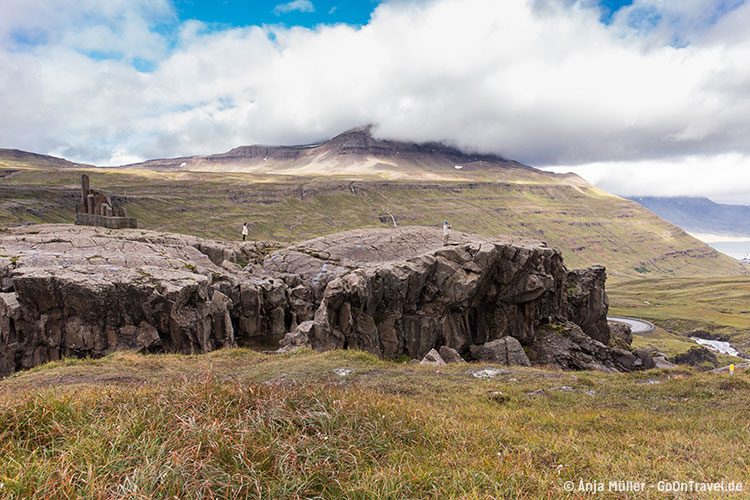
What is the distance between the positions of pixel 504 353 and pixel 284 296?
20.8 metres

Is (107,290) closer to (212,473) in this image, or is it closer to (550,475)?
(212,473)

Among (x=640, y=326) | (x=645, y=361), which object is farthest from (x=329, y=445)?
(x=640, y=326)

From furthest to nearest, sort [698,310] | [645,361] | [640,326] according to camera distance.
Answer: [698,310], [640,326], [645,361]

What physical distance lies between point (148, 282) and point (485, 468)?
89.4ft

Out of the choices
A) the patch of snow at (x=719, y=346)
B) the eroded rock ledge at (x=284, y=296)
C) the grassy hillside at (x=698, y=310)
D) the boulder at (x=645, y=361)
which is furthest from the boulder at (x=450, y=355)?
the grassy hillside at (x=698, y=310)

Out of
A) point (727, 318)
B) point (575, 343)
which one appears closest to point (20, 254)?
point (575, 343)

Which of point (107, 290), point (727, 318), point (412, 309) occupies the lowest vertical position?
point (727, 318)

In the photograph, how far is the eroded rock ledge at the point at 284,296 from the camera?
2773cm

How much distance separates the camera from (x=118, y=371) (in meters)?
20.3

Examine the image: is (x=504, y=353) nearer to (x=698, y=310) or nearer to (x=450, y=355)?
(x=450, y=355)

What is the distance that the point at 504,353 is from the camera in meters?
41.0

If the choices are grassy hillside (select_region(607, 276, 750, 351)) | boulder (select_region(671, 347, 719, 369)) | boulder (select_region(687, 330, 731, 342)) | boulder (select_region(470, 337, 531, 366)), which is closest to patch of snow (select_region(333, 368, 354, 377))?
boulder (select_region(470, 337, 531, 366))

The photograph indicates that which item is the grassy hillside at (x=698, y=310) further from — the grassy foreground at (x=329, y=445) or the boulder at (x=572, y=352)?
the grassy foreground at (x=329, y=445)

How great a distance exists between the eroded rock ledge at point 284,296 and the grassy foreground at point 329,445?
1917cm
